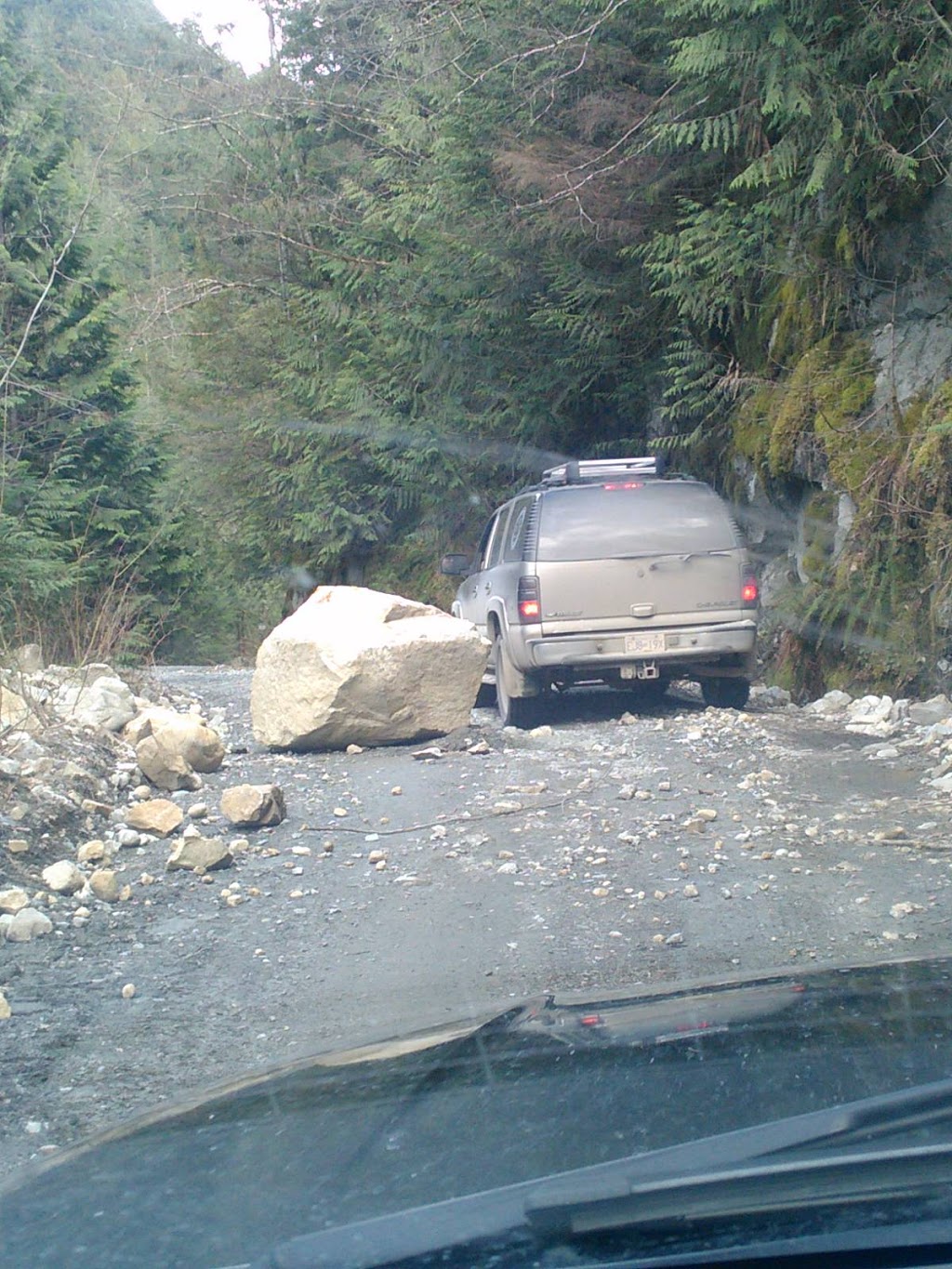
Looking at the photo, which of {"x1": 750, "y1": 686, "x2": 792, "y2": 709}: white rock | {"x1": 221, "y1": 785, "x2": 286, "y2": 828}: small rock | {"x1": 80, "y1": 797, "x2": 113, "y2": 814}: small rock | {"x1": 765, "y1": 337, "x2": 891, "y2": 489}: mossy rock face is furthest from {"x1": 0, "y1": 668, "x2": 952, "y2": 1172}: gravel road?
{"x1": 765, "y1": 337, "x2": 891, "y2": 489}: mossy rock face

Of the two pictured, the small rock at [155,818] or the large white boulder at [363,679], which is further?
the large white boulder at [363,679]

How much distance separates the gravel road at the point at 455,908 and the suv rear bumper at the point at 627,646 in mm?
1570

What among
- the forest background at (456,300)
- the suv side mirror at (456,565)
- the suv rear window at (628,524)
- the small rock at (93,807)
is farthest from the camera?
the suv side mirror at (456,565)

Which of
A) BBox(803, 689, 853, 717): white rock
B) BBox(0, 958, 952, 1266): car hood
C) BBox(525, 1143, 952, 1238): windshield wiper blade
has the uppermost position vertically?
BBox(525, 1143, 952, 1238): windshield wiper blade

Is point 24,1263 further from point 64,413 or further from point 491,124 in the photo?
point 64,413

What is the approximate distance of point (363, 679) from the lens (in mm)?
9438

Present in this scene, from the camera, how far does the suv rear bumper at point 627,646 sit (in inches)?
403

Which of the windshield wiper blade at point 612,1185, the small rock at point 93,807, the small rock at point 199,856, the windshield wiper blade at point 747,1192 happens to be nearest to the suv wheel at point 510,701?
the small rock at point 93,807

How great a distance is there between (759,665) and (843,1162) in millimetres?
12185

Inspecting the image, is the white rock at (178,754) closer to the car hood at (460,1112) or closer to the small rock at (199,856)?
the small rock at (199,856)

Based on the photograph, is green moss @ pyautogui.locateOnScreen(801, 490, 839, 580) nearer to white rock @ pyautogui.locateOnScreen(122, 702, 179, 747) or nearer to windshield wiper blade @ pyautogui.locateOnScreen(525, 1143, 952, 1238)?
white rock @ pyautogui.locateOnScreen(122, 702, 179, 747)

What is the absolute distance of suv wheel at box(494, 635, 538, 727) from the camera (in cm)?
1080

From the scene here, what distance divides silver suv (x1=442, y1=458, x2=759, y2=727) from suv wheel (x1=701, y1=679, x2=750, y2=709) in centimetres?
33

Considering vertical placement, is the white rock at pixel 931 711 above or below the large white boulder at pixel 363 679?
below
